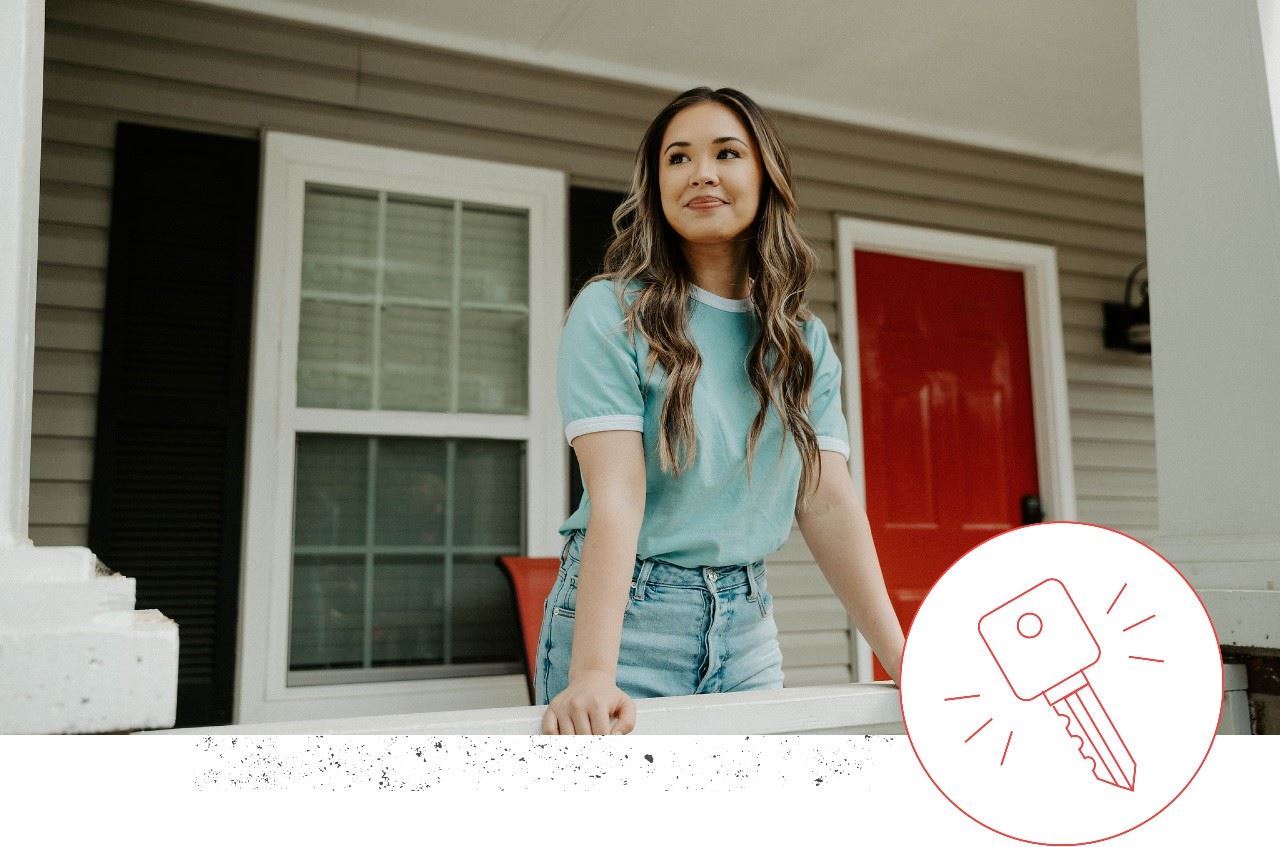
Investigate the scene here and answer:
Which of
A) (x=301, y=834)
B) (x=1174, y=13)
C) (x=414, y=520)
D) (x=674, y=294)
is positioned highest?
(x=1174, y=13)

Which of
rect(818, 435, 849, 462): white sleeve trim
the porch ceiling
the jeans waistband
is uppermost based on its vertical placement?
the porch ceiling

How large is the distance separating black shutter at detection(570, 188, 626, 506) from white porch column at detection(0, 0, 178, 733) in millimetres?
2404

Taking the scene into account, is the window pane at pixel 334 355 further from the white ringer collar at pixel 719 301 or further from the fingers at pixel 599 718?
the fingers at pixel 599 718

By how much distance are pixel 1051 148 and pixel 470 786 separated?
13.7 feet

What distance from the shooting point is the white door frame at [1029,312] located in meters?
3.68

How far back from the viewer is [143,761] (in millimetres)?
646

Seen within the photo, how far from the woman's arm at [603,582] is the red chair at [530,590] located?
1690 mm

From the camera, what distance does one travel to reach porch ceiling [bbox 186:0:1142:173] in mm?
3066

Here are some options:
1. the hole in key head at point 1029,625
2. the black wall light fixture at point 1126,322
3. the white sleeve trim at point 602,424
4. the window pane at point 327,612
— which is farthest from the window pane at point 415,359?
the black wall light fixture at point 1126,322

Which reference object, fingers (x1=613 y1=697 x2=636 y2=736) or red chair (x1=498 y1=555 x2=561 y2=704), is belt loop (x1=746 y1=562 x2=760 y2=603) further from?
red chair (x1=498 y1=555 x2=561 y2=704)

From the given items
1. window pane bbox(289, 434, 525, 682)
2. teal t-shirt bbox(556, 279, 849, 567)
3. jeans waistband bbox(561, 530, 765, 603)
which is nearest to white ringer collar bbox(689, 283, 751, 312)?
teal t-shirt bbox(556, 279, 849, 567)

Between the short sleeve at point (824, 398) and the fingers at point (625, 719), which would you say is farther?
the short sleeve at point (824, 398)

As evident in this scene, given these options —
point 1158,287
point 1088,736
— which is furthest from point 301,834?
point 1158,287

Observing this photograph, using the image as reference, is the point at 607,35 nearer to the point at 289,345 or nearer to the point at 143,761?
the point at 289,345
